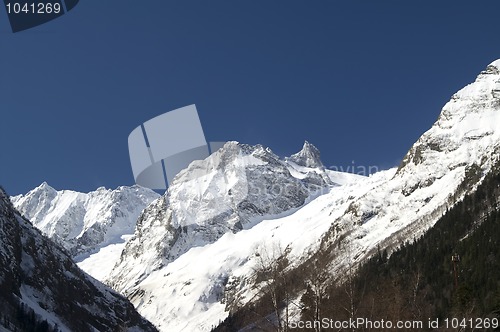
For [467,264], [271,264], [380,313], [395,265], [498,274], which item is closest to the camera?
[271,264]

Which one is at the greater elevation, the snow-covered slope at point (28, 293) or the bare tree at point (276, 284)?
the bare tree at point (276, 284)

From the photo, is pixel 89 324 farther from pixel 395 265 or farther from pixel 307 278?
pixel 307 278

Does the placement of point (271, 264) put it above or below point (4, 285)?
above

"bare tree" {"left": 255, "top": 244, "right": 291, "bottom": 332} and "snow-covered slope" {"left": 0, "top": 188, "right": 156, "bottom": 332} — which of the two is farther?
"snow-covered slope" {"left": 0, "top": 188, "right": 156, "bottom": 332}

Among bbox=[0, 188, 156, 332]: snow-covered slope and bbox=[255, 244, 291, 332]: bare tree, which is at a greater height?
bbox=[255, 244, 291, 332]: bare tree

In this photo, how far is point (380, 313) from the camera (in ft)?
142

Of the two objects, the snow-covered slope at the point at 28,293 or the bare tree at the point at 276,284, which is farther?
the snow-covered slope at the point at 28,293

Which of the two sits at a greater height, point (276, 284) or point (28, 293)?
point (276, 284)

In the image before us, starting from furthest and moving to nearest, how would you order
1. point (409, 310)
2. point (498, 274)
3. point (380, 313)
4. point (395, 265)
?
point (395, 265) < point (498, 274) < point (409, 310) < point (380, 313)

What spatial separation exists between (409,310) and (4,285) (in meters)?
131

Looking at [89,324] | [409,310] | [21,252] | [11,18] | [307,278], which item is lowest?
[89,324]

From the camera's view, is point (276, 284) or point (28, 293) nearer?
point (276, 284)

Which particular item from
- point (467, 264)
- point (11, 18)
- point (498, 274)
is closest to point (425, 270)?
point (467, 264)

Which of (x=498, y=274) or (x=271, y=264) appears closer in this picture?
(x=271, y=264)
